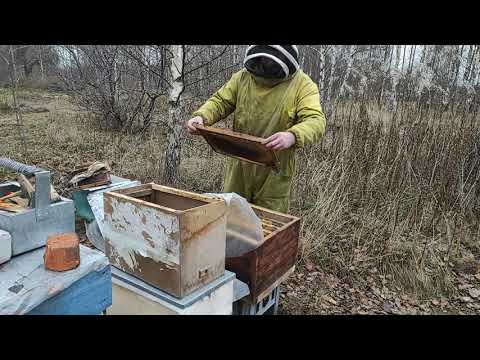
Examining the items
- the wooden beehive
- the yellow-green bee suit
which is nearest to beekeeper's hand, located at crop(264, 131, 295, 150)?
the yellow-green bee suit

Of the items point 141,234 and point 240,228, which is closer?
point 141,234

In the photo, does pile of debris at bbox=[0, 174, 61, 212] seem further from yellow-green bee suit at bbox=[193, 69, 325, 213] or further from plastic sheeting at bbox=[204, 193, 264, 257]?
yellow-green bee suit at bbox=[193, 69, 325, 213]

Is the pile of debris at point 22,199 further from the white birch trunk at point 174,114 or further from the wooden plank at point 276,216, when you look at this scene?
the white birch trunk at point 174,114

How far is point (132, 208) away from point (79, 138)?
6756 mm

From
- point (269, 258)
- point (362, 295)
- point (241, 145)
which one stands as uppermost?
point (241, 145)

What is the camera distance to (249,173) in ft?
9.98

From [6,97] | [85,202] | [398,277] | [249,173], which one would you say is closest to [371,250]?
[398,277]

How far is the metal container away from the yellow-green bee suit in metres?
1.56

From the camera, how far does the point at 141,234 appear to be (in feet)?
5.47

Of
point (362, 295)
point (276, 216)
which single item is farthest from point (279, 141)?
point (362, 295)

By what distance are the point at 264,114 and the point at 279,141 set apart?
0.68m

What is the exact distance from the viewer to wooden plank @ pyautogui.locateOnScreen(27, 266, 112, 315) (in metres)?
1.20

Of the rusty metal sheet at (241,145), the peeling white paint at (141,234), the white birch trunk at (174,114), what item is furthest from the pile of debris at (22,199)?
the white birch trunk at (174,114)

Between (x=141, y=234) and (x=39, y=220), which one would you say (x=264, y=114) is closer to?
(x=141, y=234)
